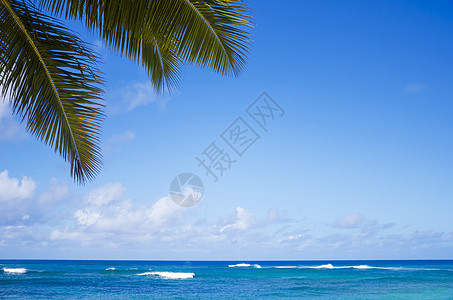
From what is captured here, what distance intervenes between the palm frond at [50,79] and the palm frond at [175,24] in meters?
0.26

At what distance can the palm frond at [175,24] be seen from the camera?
11.0ft

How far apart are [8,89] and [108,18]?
103cm

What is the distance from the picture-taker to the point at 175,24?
11.4 ft

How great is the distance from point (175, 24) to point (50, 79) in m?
1.15

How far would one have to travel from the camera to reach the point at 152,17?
336 centimetres

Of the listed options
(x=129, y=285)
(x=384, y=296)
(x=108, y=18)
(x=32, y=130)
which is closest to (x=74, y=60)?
(x=108, y=18)

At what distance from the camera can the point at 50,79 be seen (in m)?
3.48

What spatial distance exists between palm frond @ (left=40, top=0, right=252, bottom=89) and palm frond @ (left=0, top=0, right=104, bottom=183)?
0.26m

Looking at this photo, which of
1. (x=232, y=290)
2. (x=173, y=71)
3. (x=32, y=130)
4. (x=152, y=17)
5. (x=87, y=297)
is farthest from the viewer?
(x=232, y=290)

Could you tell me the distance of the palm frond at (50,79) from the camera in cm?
→ 341

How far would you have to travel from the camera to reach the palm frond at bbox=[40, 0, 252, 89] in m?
3.34

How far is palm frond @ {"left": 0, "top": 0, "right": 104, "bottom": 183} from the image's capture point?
3.41 m

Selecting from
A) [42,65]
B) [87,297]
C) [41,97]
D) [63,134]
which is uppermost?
[42,65]

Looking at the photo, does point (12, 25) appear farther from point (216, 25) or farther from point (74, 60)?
point (216, 25)
